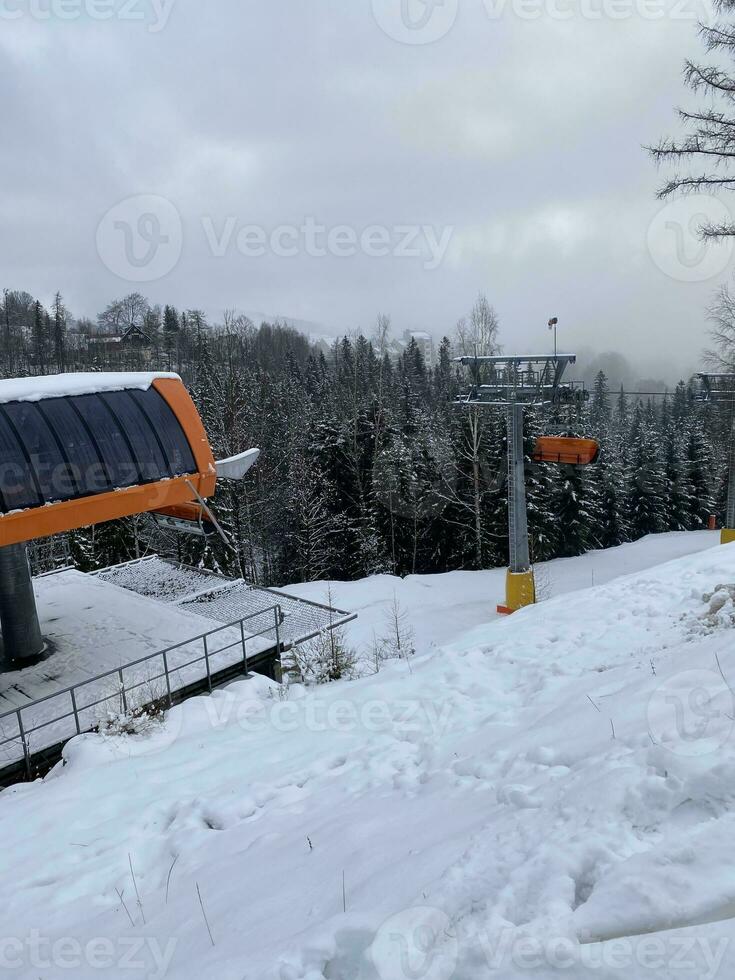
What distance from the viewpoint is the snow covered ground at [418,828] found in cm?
293

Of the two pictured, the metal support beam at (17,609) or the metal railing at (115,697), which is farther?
the metal support beam at (17,609)

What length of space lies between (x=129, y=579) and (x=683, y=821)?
1584 cm

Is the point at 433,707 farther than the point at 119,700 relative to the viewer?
No

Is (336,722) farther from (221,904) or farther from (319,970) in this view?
(319,970)

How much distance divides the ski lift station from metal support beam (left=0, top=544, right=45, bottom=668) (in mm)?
19

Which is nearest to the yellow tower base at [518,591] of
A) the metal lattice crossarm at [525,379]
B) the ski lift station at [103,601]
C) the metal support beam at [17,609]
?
the metal lattice crossarm at [525,379]

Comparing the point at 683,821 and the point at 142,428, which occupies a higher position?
the point at 142,428

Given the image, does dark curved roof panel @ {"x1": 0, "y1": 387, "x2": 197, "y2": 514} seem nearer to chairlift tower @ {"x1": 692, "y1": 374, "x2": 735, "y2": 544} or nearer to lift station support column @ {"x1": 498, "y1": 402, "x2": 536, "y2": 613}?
lift station support column @ {"x1": 498, "y1": 402, "x2": 536, "y2": 613}

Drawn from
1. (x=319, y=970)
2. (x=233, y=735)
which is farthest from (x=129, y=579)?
(x=319, y=970)

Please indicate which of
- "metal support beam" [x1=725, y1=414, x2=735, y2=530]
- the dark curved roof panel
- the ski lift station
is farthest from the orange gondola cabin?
the dark curved roof panel

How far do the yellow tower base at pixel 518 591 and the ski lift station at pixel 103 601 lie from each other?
6.13 m

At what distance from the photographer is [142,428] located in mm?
10312

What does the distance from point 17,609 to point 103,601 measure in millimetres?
3037

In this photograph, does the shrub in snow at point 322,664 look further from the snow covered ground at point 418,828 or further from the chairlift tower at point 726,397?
the chairlift tower at point 726,397
